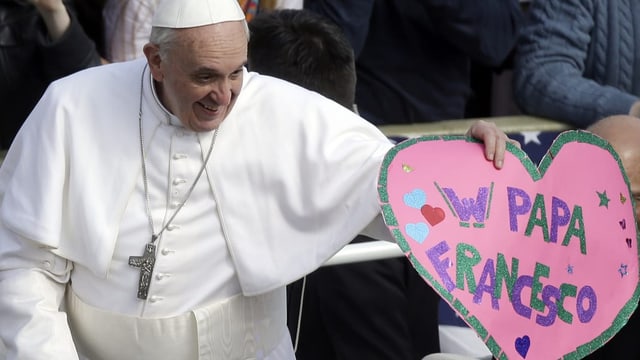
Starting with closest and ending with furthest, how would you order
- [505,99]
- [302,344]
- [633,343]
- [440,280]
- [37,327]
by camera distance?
1. [440,280]
2. [37,327]
3. [633,343]
4. [302,344]
5. [505,99]

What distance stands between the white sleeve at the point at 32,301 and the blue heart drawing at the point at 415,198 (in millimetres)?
982

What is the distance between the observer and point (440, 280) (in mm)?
3201

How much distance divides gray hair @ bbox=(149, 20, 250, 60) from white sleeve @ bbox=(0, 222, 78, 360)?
2.08ft

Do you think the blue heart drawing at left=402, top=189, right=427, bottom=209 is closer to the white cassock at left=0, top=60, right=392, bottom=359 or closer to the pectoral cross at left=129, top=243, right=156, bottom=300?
the white cassock at left=0, top=60, right=392, bottom=359

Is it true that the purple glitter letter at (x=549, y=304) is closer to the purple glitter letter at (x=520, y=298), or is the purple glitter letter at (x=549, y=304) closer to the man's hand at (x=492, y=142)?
the purple glitter letter at (x=520, y=298)

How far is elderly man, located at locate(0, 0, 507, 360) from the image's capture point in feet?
11.7

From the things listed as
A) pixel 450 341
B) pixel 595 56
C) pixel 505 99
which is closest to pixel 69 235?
pixel 450 341

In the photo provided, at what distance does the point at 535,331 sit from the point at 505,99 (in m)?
4.12

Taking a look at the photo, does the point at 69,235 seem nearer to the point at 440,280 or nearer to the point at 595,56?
the point at 440,280

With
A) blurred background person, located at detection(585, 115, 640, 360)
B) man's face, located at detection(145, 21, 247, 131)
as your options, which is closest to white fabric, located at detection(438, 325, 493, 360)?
blurred background person, located at detection(585, 115, 640, 360)

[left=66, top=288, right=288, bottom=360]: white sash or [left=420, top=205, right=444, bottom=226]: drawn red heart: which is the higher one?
[left=420, top=205, right=444, bottom=226]: drawn red heart

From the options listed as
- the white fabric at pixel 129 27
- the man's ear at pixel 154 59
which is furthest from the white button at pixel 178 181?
the white fabric at pixel 129 27

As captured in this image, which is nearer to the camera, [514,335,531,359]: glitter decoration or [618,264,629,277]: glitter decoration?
[514,335,531,359]: glitter decoration

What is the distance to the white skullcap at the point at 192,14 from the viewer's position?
3.38 m
